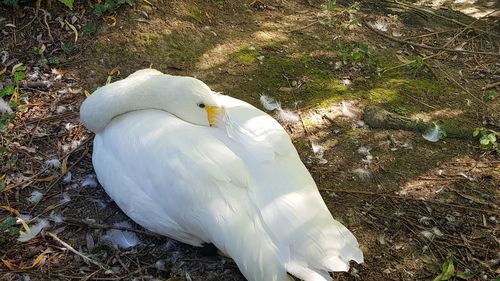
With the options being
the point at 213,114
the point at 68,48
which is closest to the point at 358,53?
the point at 213,114

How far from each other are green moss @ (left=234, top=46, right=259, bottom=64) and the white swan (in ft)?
4.01

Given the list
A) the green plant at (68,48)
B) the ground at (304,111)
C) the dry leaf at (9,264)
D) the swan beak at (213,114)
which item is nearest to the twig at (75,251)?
the ground at (304,111)

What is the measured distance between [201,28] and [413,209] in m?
2.41

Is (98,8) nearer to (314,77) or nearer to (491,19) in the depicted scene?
(314,77)

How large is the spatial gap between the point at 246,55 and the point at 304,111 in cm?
81

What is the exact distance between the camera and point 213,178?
8.52ft

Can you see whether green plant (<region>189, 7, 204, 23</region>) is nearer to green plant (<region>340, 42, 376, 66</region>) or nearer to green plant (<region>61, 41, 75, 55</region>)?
green plant (<region>61, 41, 75, 55</region>)

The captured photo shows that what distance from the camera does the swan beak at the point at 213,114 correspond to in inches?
120

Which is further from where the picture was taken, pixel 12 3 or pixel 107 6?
pixel 107 6

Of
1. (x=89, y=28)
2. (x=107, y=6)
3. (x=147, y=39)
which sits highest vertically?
(x=107, y=6)

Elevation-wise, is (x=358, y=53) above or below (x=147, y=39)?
below

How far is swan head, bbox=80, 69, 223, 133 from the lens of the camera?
10.1 ft

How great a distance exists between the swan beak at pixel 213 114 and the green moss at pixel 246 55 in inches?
54.3

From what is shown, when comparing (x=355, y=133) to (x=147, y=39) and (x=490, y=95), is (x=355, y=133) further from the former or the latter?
(x=147, y=39)
